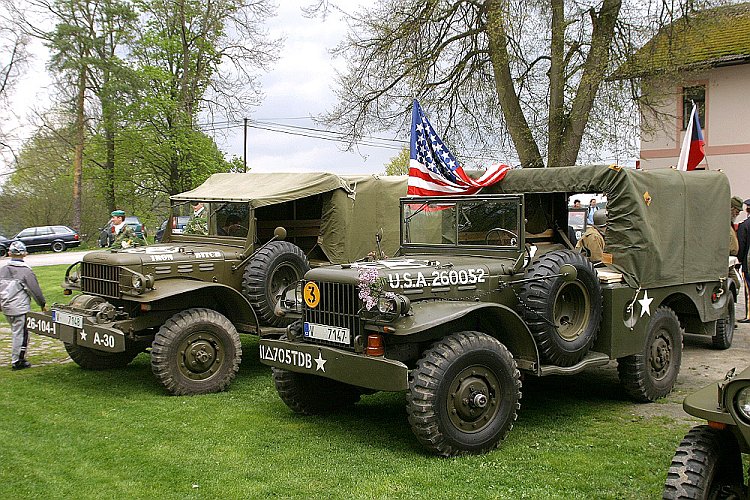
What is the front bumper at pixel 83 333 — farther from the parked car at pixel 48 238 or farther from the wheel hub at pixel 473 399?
the parked car at pixel 48 238

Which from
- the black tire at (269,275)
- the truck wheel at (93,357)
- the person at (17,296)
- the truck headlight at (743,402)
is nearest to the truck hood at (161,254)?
the black tire at (269,275)

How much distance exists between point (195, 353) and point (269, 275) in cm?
127

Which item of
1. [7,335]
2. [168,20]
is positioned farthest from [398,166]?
[7,335]

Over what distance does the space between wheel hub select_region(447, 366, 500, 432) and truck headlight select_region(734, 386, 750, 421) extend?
233 cm

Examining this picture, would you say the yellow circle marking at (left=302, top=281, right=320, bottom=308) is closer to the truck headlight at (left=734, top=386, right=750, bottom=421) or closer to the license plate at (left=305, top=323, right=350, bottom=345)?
the license plate at (left=305, top=323, right=350, bottom=345)

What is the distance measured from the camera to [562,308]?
6617 millimetres

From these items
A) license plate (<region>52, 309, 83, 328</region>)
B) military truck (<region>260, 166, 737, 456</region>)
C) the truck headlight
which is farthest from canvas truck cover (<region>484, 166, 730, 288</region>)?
license plate (<region>52, 309, 83, 328</region>)

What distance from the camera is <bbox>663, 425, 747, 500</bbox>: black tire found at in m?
3.61

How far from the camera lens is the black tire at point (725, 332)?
9.51 meters

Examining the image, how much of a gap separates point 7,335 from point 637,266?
8.88 meters

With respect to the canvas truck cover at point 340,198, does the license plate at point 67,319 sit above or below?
below

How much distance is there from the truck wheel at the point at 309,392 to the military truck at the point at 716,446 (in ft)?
11.5

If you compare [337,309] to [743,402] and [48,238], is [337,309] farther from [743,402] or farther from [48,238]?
[48,238]

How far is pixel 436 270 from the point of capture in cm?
618
